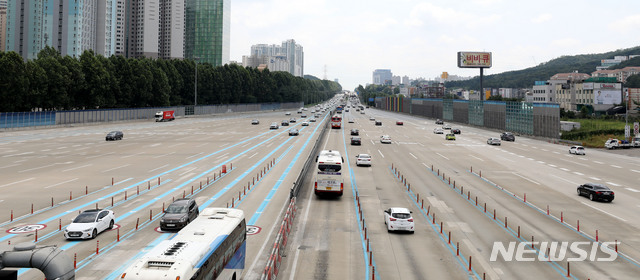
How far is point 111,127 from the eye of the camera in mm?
95188

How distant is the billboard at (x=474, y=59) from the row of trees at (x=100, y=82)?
3181 inches

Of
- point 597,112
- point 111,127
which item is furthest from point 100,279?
point 597,112

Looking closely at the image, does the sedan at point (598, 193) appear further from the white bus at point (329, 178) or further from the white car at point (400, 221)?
the white bus at point (329, 178)

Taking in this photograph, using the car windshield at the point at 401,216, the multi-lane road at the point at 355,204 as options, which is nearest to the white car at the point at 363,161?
the multi-lane road at the point at 355,204

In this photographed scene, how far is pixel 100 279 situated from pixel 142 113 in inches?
4239

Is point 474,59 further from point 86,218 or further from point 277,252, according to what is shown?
point 86,218

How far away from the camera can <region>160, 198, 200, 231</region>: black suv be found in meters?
24.7

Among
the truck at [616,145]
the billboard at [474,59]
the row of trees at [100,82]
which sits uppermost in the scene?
the billboard at [474,59]

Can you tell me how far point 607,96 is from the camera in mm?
164875

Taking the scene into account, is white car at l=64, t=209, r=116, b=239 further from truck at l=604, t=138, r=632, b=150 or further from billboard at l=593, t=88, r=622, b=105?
billboard at l=593, t=88, r=622, b=105

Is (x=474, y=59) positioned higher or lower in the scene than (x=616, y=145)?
higher

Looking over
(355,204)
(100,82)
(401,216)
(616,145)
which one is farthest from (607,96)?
(401,216)

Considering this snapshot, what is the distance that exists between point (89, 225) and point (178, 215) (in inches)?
173

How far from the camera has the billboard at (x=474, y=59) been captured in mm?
146250
